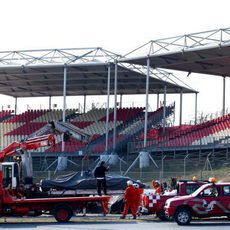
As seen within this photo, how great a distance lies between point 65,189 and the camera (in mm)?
35406

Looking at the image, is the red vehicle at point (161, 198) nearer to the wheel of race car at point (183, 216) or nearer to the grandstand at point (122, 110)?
the wheel of race car at point (183, 216)

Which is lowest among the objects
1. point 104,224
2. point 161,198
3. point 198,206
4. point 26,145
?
point 104,224

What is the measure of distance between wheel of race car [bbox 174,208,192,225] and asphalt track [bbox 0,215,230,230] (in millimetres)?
214

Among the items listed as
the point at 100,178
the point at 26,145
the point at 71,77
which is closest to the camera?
the point at 26,145

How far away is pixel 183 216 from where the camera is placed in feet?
96.7

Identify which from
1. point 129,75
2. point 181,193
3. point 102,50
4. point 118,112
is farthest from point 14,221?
point 118,112

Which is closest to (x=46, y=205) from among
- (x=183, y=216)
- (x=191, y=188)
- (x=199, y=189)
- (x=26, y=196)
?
(x=26, y=196)

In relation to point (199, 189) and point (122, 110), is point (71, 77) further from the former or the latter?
Result: point (199, 189)

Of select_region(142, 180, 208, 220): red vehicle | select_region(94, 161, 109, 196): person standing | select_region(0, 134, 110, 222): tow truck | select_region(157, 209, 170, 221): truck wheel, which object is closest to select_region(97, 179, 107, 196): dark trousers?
select_region(94, 161, 109, 196): person standing

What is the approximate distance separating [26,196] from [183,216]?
6796 millimetres

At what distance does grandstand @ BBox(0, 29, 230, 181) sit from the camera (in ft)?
171

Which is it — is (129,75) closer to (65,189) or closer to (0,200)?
(65,189)

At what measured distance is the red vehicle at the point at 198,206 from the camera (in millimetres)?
29547

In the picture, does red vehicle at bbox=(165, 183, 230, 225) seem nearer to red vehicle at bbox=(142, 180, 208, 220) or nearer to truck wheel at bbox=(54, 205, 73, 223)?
red vehicle at bbox=(142, 180, 208, 220)
